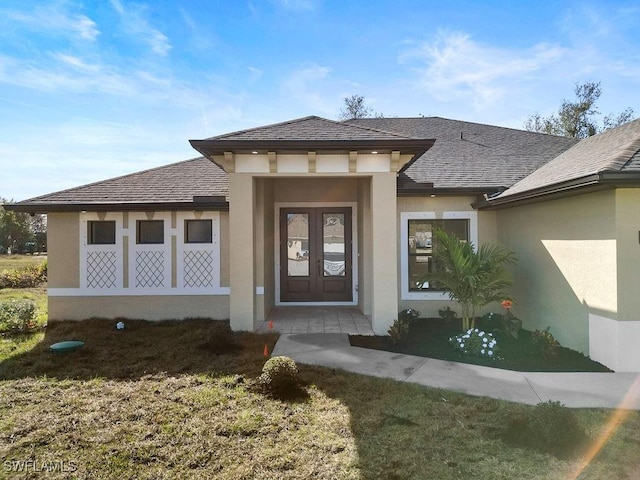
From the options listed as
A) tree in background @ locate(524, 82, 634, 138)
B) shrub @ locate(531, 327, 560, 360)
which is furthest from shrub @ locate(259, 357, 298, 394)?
tree in background @ locate(524, 82, 634, 138)

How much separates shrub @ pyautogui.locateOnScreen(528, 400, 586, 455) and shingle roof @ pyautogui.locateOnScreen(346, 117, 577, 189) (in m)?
5.35

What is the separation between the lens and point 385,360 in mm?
5324

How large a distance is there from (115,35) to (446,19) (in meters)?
7.80

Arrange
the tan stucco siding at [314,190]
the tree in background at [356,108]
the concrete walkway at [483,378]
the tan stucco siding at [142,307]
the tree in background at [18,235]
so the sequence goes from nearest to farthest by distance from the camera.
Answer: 1. the concrete walkway at [483,378]
2. the tan stucco siding at [142,307]
3. the tan stucco siding at [314,190]
4. the tree in background at [356,108]
5. the tree in background at [18,235]

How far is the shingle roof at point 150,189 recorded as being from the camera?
787cm

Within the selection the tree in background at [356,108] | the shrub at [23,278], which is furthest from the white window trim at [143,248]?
the tree in background at [356,108]

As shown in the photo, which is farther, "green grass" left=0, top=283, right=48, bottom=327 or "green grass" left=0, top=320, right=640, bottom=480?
"green grass" left=0, top=283, right=48, bottom=327

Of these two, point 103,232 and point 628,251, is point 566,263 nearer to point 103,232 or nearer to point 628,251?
point 628,251

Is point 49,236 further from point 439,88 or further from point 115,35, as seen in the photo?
point 439,88

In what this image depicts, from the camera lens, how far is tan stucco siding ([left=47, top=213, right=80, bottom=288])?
8.00 meters

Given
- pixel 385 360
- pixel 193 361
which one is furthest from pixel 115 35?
pixel 385 360

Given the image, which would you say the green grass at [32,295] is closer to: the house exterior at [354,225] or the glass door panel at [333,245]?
the house exterior at [354,225]

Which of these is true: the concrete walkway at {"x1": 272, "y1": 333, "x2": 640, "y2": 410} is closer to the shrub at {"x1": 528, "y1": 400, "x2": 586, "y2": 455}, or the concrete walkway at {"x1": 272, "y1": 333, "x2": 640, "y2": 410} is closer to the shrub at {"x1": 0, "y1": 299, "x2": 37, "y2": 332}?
the shrub at {"x1": 528, "y1": 400, "x2": 586, "y2": 455}

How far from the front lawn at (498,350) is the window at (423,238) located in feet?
4.67
